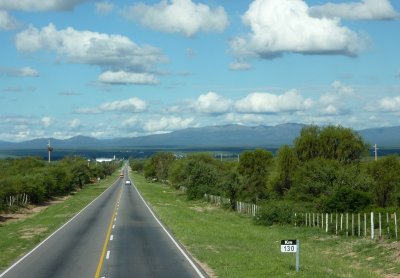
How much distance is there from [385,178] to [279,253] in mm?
43334

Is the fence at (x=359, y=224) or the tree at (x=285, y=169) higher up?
the tree at (x=285, y=169)

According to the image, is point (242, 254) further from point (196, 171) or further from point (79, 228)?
point (196, 171)

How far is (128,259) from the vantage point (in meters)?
24.5

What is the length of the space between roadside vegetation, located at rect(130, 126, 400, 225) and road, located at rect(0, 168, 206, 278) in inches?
480

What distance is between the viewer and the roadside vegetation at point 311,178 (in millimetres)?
44031

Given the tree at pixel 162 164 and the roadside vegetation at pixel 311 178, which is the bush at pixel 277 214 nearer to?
the roadside vegetation at pixel 311 178

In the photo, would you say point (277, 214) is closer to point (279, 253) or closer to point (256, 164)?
point (279, 253)

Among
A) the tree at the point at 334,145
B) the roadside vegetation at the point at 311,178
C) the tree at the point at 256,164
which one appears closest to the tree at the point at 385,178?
the roadside vegetation at the point at 311,178

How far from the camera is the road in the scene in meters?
21.2

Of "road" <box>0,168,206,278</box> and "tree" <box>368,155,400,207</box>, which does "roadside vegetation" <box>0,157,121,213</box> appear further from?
"tree" <box>368,155,400,207</box>

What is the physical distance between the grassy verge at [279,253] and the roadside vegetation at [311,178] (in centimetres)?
649

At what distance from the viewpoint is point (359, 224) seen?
104 feet

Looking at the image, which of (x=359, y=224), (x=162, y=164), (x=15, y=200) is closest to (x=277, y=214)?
(x=359, y=224)

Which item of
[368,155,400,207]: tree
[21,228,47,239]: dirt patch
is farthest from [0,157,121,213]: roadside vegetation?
[368,155,400,207]: tree
